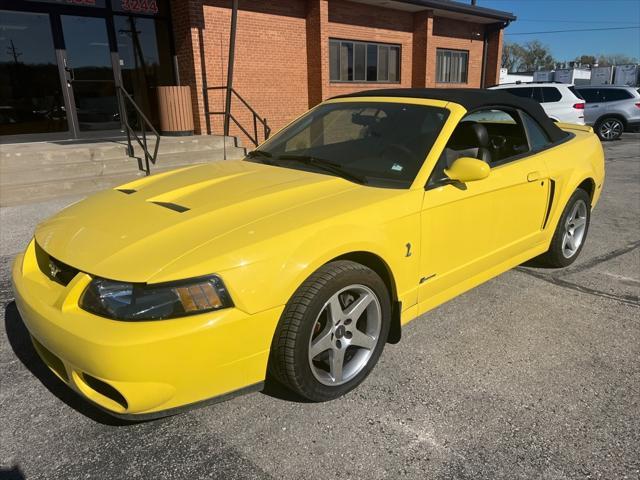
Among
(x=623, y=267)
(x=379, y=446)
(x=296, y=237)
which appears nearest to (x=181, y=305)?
(x=296, y=237)

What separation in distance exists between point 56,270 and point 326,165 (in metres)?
1.70

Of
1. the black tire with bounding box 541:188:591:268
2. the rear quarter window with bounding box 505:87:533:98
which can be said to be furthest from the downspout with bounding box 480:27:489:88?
the black tire with bounding box 541:188:591:268

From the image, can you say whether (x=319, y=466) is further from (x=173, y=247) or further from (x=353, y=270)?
(x=173, y=247)

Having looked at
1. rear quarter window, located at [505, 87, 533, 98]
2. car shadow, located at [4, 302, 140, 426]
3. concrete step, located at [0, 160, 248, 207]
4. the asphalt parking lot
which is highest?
rear quarter window, located at [505, 87, 533, 98]

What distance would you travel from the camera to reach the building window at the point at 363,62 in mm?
15180

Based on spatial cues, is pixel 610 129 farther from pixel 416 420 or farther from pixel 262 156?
pixel 416 420

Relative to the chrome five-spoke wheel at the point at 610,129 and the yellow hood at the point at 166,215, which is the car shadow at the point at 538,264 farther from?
the chrome five-spoke wheel at the point at 610,129

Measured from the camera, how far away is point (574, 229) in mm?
4457

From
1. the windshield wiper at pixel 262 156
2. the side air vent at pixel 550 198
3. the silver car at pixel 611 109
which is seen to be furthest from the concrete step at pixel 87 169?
the silver car at pixel 611 109

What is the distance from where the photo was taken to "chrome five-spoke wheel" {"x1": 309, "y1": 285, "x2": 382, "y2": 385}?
8.05 feet

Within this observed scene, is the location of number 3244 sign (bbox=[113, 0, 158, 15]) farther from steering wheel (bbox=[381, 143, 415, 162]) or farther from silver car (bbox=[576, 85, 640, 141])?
silver car (bbox=[576, 85, 640, 141])

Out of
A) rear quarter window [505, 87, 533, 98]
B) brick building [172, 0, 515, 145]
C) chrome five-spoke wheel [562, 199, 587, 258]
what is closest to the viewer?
chrome five-spoke wheel [562, 199, 587, 258]

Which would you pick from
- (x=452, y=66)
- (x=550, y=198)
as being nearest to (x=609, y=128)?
(x=452, y=66)

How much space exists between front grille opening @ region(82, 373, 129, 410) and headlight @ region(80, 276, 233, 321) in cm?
30
